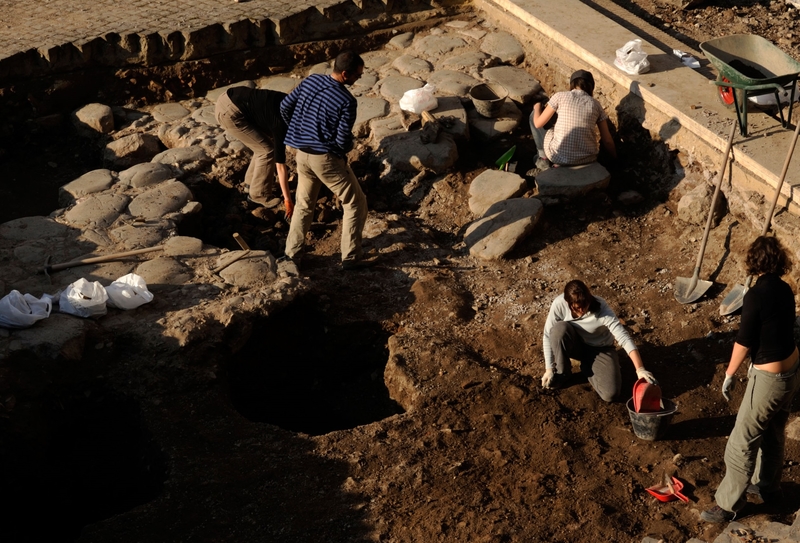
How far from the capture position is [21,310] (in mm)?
5773

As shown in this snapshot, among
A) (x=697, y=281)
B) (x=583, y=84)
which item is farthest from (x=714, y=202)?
(x=583, y=84)

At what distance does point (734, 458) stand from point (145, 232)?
4818mm

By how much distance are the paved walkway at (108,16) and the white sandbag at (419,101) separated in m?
2.00

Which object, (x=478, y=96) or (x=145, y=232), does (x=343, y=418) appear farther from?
(x=478, y=96)

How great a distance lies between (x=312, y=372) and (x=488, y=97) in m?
3.62

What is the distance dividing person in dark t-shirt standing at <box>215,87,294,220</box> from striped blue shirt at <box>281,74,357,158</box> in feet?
2.40

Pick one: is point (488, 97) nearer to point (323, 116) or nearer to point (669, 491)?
point (323, 116)

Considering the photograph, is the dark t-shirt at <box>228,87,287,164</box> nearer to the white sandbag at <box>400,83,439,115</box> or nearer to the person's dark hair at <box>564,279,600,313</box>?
the white sandbag at <box>400,83,439,115</box>

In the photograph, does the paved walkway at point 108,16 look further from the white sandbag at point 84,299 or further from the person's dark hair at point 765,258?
the person's dark hair at point 765,258

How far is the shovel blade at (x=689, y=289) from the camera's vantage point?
657 cm

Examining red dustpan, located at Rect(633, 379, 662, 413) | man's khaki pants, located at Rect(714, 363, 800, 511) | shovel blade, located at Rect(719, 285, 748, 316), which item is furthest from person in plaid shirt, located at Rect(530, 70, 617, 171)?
man's khaki pants, located at Rect(714, 363, 800, 511)

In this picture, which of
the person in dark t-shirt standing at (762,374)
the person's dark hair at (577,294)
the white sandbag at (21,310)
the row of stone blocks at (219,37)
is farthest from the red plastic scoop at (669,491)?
the row of stone blocks at (219,37)

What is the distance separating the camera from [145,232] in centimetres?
700

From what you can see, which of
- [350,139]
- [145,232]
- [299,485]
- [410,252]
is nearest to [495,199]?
[410,252]
